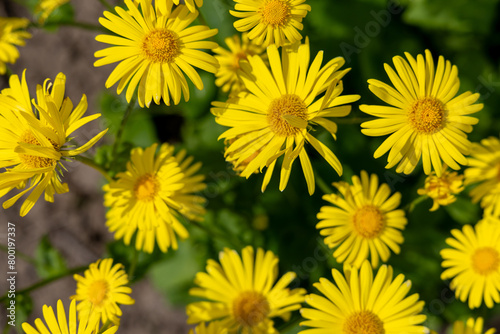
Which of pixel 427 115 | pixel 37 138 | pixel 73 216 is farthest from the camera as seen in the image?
pixel 73 216

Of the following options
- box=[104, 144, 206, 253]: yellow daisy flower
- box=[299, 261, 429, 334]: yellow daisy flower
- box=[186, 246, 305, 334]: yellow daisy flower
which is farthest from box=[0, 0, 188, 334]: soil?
box=[299, 261, 429, 334]: yellow daisy flower

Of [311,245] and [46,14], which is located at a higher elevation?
[46,14]

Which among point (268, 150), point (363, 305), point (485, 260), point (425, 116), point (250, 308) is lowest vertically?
point (363, 305)

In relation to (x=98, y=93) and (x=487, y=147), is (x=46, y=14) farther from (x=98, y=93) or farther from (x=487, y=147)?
(x=487, y=147)

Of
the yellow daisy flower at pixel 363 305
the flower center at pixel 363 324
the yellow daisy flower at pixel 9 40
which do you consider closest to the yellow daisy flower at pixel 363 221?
the yellow daisy flower at pixel 363 305

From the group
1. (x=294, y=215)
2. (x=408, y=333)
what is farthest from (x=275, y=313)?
(x=294, y=215)

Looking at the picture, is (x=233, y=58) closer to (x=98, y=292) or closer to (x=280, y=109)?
(x=280, y=109)

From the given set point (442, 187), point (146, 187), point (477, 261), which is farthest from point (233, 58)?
point (477, 261)

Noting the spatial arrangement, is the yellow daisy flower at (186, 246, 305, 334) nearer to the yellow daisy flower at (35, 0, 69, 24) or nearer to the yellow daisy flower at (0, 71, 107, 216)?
the yellow daisy flower at (0, 71, 107, 216)
